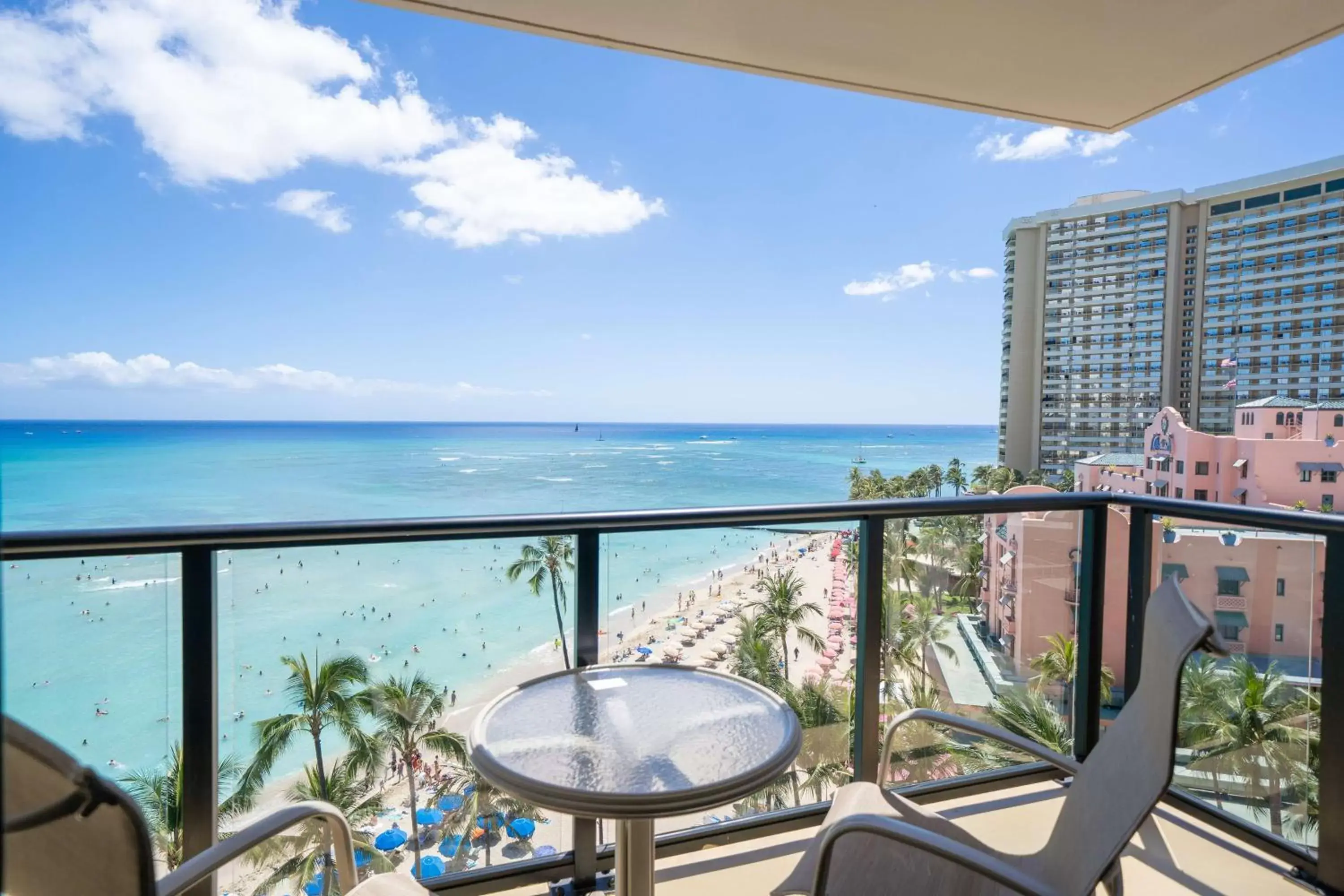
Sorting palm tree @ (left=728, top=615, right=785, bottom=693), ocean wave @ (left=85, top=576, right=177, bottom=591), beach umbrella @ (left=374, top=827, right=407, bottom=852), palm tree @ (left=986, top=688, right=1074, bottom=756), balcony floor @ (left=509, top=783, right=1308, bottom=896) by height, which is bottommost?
balcony floor @ (left=509, top=783, right=1308, bottom=896)

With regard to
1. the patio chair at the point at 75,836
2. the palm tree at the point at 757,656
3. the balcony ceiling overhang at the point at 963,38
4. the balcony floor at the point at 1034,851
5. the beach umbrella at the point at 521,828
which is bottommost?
the balcony floor at the point at 1034,851

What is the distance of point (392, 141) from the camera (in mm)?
29469

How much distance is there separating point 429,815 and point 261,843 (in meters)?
0.93

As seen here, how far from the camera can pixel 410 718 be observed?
7.38ft

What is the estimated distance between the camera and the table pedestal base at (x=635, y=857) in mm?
1619

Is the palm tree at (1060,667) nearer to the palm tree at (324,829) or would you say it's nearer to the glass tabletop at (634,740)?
the glass tabletop at (634,740)

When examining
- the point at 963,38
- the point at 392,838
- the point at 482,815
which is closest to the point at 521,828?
the point at 482,815

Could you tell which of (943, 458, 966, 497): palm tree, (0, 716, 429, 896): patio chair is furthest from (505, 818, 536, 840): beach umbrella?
(943, 458, 966, 497): palm tree

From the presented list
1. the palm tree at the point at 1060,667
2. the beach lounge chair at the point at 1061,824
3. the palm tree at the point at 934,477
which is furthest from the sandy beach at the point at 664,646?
the palm tree at the point at 934,477

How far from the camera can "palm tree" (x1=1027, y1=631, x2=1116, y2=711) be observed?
2949 millimetres

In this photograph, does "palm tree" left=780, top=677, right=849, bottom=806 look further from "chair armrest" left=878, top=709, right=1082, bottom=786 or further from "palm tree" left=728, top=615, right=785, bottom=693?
"chair armrest" left=878, top=709, right=1082, bottom=786

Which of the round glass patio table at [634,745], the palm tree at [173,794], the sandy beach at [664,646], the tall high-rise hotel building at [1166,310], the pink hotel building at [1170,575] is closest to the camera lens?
the round glass patio table at [634,745]

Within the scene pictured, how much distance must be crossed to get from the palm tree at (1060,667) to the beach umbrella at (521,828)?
2042mm

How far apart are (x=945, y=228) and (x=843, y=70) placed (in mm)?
41524
